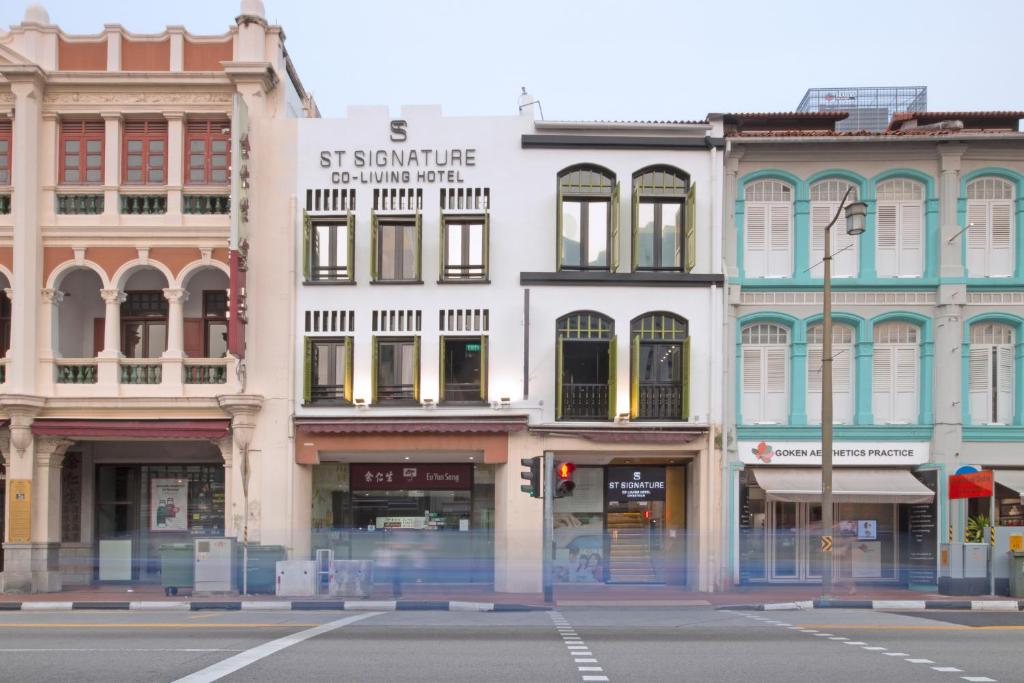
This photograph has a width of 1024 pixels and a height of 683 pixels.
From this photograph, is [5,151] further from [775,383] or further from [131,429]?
[775,383]

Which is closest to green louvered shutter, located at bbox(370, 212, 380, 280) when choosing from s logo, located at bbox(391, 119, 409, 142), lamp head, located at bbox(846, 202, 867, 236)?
s logo, located at bbox(391, 119, 409, 142)

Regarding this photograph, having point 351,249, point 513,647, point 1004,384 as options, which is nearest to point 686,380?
point 1004,384

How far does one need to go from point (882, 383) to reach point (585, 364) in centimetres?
706

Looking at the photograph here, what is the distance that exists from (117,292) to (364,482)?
7443 mm

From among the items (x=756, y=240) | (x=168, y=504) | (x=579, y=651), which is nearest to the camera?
(x=579, y=651)

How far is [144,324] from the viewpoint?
25797mm

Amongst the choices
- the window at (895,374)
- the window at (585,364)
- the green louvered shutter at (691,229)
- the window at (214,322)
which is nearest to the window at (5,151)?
the window at (214,322)

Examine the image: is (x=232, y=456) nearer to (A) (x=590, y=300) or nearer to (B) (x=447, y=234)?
(B) (x=447, y=234)

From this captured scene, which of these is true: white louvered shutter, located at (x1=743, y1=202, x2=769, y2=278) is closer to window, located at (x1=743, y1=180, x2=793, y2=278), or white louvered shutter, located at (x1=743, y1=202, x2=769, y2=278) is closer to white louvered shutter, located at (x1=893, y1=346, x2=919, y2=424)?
window, located at (x1=743, y1=180, x2=793, y2=278)

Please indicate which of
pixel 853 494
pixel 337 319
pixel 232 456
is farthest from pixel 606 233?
pixel 232 456

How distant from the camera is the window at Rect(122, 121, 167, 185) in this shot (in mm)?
24609

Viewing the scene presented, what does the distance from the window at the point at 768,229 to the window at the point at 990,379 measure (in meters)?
4.72

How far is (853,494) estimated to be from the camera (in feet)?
77.3

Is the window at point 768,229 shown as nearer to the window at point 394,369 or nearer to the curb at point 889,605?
the curb at point 889,605
